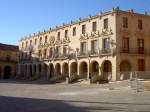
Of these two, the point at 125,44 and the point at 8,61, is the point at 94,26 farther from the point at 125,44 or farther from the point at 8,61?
the point at 8,61

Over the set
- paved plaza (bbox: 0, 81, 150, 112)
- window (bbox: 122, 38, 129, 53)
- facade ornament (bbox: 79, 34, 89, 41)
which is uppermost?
facade ornament (bbox: 79, 34, 89, 41)

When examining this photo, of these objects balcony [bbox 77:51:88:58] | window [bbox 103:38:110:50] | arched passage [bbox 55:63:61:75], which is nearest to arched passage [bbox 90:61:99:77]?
balcony [bbox 77:51:88:58]

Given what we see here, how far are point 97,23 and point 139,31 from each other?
629 cm

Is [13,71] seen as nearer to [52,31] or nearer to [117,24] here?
[52,31]

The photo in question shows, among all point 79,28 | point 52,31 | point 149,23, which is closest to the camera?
point 149,23

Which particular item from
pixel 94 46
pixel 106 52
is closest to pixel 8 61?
pixel 94 46

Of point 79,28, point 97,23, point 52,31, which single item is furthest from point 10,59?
point 97,23

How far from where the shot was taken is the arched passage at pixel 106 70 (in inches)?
1554

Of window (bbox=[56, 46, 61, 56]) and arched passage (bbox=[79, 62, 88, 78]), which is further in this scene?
window (bbox=[56, 46, 61, 56])

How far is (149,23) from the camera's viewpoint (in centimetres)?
4147

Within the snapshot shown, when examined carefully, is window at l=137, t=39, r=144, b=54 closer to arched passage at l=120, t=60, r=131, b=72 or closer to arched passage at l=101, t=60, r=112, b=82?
arched passage at l=120, t=60, r=131, b=72

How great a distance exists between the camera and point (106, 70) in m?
42.3

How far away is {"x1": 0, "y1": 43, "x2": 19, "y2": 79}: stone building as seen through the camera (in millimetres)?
72250

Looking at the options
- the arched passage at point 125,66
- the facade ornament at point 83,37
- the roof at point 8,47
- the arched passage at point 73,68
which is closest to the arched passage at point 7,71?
the roof at point 8,47
